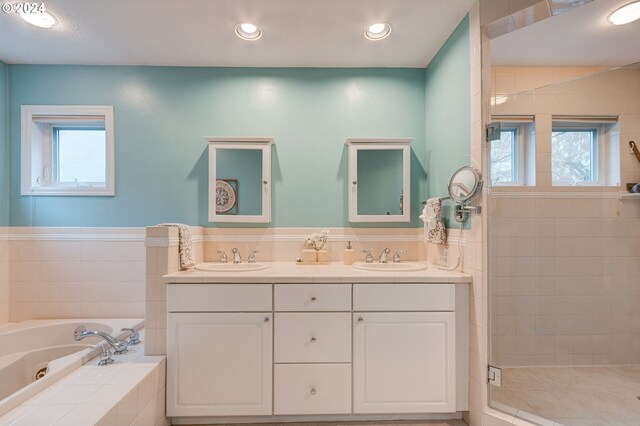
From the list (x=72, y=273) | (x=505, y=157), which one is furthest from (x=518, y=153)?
(x=72, y=273)

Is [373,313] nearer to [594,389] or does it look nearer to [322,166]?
[322,166]

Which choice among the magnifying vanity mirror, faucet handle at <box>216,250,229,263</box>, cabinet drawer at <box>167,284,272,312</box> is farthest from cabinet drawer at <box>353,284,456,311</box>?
faucet handle at <box>216,250,229,263</box>

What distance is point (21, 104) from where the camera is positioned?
226 centimetres

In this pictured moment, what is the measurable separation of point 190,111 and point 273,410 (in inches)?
82.3

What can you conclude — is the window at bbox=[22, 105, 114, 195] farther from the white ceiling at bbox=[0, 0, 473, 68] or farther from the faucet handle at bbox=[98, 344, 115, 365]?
the faucet handle at bbox=[98, 344, 115, 365]

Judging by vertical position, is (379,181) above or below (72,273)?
above

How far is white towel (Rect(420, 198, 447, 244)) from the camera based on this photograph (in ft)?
6.31

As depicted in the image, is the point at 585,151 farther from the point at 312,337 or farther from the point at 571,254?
the point at 312,337

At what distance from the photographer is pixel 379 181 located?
2258 millimetres

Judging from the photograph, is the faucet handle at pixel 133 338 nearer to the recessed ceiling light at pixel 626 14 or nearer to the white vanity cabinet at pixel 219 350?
the white vanity cabinet at pixel 219 350

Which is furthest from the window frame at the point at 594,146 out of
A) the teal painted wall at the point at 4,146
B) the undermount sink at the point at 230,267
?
the teal painted wall at the point at 4,146

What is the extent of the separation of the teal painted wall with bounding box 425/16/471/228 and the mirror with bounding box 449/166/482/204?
0.08m

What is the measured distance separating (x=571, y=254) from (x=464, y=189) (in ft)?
2.91

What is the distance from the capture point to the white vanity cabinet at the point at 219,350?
164 cm
